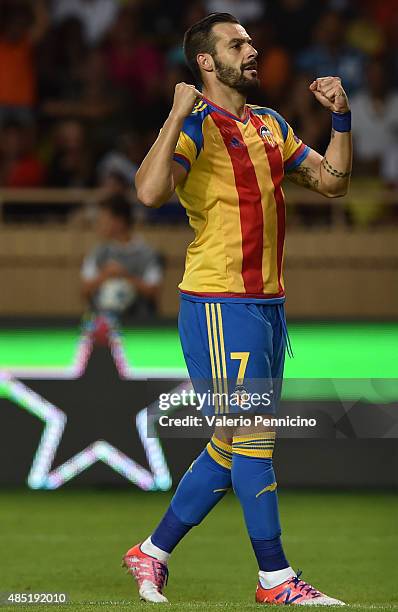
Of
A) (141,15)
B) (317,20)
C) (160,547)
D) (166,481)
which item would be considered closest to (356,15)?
(317,20)

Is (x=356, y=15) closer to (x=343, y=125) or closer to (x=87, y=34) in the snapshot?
(x=87, y=34)

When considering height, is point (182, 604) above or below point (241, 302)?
below

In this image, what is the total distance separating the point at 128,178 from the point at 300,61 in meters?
2.17

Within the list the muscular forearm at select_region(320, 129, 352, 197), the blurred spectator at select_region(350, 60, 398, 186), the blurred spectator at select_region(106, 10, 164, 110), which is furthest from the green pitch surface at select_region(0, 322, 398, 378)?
the blurred spectator at select_region(106, 10, 164, 110)

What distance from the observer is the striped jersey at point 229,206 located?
5285mm

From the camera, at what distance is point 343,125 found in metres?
5.44

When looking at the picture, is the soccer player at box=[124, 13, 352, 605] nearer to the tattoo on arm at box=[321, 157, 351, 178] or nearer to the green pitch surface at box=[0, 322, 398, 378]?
the tattoo on arm at box=[321, 157, 351, 178]

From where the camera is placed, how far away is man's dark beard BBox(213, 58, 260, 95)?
5.36 m

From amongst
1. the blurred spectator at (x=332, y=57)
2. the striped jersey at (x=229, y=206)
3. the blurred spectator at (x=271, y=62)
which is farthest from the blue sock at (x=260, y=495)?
the blurred spectator at (x=332, y=57)

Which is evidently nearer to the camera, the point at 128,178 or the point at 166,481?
the point at 166,481

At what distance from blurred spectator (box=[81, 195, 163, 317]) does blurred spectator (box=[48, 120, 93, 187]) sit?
6.57 feet

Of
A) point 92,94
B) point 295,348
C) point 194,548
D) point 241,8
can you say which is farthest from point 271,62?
point 194,548

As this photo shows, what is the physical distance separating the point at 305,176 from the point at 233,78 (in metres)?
0.52

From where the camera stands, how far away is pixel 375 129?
498 inches
